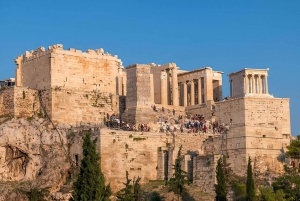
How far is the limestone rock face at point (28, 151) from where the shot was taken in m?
68.0

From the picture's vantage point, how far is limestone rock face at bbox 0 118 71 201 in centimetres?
6800

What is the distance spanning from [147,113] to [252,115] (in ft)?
26.5

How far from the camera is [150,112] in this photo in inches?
2849

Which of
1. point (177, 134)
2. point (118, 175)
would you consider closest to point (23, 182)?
point (118, 175)

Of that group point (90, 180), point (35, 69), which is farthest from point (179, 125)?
point (90, 180)

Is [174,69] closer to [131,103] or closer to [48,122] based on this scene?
[131,103]

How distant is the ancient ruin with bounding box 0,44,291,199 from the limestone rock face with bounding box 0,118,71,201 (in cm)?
16

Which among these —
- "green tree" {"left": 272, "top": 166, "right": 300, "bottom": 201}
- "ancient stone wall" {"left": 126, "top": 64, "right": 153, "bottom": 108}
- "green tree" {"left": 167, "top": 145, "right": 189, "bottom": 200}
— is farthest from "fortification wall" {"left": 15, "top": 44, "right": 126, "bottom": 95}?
"green tree" {"left": 272, "top": 166, "right": 300, "bottom": 201}

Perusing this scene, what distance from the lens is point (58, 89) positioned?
72375mm

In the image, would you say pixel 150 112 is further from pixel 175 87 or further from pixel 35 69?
pixel 35 69

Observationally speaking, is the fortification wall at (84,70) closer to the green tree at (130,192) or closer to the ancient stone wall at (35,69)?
the ancient stone wall at (35,69)

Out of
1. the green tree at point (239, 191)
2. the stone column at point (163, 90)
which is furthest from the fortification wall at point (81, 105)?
the green tree at point (239, 191)

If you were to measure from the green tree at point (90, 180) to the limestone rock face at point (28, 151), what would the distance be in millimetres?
6330

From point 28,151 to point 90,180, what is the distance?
10.1 metres
